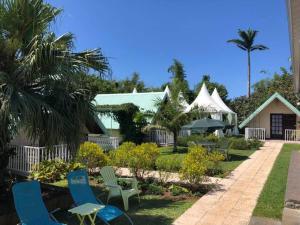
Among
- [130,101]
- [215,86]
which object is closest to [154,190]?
[130,101]

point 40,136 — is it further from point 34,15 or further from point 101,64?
point 34,15

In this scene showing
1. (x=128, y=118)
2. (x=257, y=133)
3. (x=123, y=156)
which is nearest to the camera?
(x=123, y=156)

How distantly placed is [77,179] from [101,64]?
2681mm

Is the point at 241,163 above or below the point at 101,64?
below

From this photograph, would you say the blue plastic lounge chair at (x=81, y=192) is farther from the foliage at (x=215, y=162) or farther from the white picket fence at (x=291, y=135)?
the white picket fence at (x=291, y=135)

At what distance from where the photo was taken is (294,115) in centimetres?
3102

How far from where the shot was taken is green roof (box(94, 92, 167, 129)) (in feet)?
84.4

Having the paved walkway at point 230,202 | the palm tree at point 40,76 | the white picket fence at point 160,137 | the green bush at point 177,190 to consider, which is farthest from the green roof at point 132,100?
the palm tree at point 40,76

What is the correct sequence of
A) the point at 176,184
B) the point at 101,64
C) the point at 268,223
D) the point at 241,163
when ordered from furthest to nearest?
1. the point at 241,163
2. the point at 176,184
3. the point at 101,64
4. the point at 268,223

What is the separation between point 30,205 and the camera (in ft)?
19.5

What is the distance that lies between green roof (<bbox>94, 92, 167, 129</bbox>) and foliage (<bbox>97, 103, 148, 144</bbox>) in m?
1.44

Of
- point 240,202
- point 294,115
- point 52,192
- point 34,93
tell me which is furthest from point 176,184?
point 294,115

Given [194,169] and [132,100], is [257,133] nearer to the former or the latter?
[132,100]

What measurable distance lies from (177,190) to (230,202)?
63.9 inches
